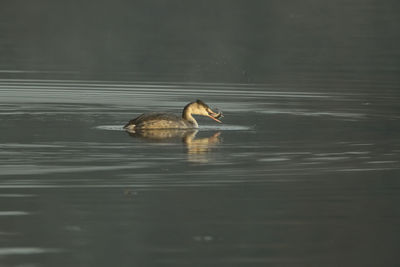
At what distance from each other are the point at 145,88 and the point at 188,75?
387cm

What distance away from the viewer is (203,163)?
59.8 ft

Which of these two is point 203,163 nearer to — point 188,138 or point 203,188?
point 203,188

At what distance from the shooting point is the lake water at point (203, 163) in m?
13.0

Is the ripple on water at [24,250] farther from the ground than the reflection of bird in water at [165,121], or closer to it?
closer to it

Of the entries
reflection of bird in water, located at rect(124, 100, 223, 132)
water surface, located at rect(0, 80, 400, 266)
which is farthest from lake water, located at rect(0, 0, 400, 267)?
reflection of bird in water, located at rect(124, 100, 223, 132)

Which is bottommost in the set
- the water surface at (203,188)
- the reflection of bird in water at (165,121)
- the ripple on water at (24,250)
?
the ripple on water at (24,250)

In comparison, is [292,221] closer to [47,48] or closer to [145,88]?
[145,88]

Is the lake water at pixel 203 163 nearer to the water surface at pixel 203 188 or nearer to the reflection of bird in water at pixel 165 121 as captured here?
the water surface at pixel 203 188

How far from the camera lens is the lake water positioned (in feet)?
42.5

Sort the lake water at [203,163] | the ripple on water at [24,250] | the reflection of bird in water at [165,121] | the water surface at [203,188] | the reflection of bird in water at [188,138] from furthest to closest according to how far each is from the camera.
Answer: the reflection of bird in water at [165,121], the reflection of bird in water at [188,138], the lake water at [203,163], the water surface at [203,188], the ripple on water at [24,250]

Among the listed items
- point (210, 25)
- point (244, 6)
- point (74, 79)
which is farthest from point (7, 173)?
point (244, 6)

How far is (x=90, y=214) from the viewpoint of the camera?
1433 cm

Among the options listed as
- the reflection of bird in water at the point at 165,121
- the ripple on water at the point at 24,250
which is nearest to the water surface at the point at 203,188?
the ripple on water at the point at 24,250

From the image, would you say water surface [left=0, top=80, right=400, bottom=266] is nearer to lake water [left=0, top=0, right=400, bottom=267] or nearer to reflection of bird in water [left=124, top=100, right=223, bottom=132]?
lake water [left=0, top=0, right=400, bottom=267]
